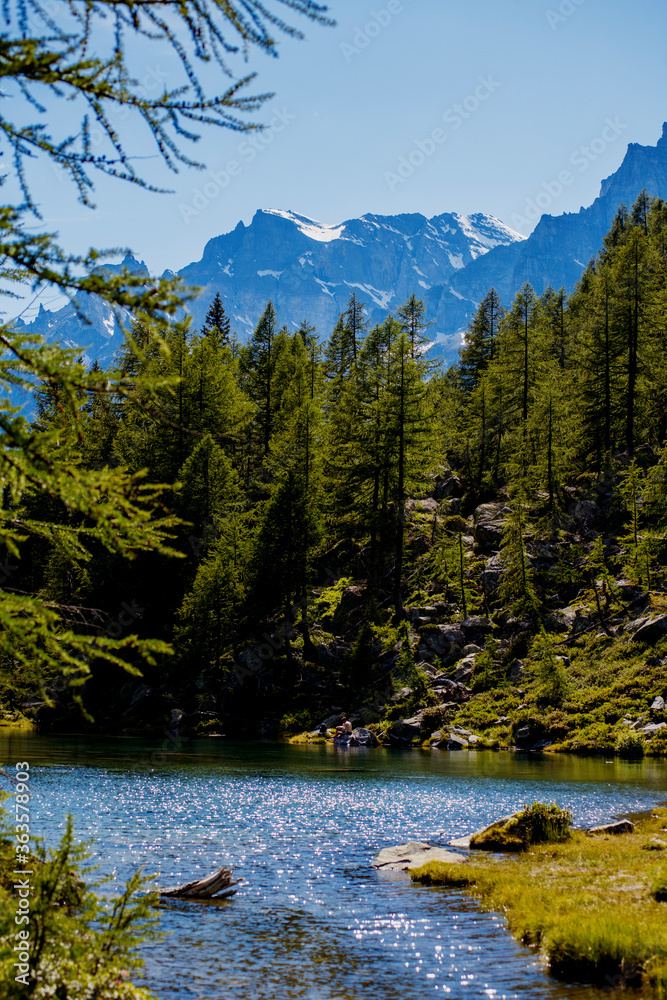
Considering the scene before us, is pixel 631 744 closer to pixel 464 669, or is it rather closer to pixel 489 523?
pixel 464 669

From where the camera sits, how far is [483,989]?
27.3 feet

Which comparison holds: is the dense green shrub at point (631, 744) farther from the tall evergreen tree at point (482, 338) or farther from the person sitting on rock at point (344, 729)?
the tall evergreen tree at point (482, 338)

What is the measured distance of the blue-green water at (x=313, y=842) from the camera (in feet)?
28.9

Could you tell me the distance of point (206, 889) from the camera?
12086 mm

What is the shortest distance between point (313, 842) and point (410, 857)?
2.82 metres

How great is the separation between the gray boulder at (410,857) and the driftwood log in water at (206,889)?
3.40 m

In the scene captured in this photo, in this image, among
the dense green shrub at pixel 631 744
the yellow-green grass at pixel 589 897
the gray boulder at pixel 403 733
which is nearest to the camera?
the yellow-green grass at pixel 589 897

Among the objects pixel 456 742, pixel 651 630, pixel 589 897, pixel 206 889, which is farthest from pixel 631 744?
pixel 206 889

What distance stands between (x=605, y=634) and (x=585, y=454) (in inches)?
896

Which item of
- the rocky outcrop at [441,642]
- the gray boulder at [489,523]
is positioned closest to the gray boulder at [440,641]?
the rocky outcrop at [441,642]

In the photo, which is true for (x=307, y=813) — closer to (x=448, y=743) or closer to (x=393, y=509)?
(x=448, y=743)

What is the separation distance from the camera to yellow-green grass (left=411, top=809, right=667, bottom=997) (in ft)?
28.1

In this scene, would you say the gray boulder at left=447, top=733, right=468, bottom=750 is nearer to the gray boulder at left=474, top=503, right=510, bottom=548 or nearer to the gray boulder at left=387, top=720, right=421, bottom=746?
the gray boulder at left=387, top=720, right=421, bottom=746

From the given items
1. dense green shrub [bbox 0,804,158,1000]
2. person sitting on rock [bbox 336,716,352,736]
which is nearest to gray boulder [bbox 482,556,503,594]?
person sitting on rock [bbox 336,716,352,736]
